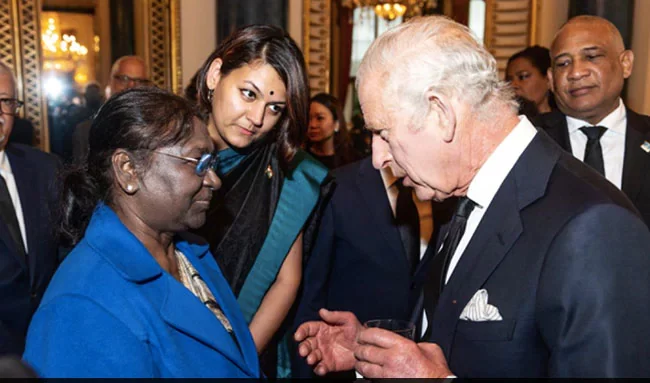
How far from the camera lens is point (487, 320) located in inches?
49.8

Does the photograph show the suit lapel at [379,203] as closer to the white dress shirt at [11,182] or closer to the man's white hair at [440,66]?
the man's white hair at [440,66]

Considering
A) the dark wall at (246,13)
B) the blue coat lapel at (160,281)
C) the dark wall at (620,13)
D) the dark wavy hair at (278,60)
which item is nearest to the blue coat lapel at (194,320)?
the blue coat lapel at (160,281)

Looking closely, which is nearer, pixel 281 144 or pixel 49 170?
pixel 281 144

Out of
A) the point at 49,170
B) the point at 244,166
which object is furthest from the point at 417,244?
the point at 49,170

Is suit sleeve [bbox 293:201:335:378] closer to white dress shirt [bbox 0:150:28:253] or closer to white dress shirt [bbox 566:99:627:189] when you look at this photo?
white dress shirt [bbox 0:150:28:253]

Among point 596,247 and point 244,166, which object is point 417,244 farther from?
point 596,247

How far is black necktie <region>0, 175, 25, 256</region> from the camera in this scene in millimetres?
2434

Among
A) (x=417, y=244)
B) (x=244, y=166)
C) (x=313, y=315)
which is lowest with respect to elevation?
(x=313, y=315)

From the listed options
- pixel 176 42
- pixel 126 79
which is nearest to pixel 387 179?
pixel 126 79

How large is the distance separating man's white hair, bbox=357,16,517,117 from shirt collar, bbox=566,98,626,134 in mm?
1746

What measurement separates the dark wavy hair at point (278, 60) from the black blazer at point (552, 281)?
946 mm

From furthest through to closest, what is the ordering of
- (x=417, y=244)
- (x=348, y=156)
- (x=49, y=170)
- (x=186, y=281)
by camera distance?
(x=348, y=156) < (x=49, y=170) < (x=417, y=244) < (x=186, y=281)

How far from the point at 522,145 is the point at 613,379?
19.7 inches

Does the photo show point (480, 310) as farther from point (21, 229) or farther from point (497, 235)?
point (21, 229)
